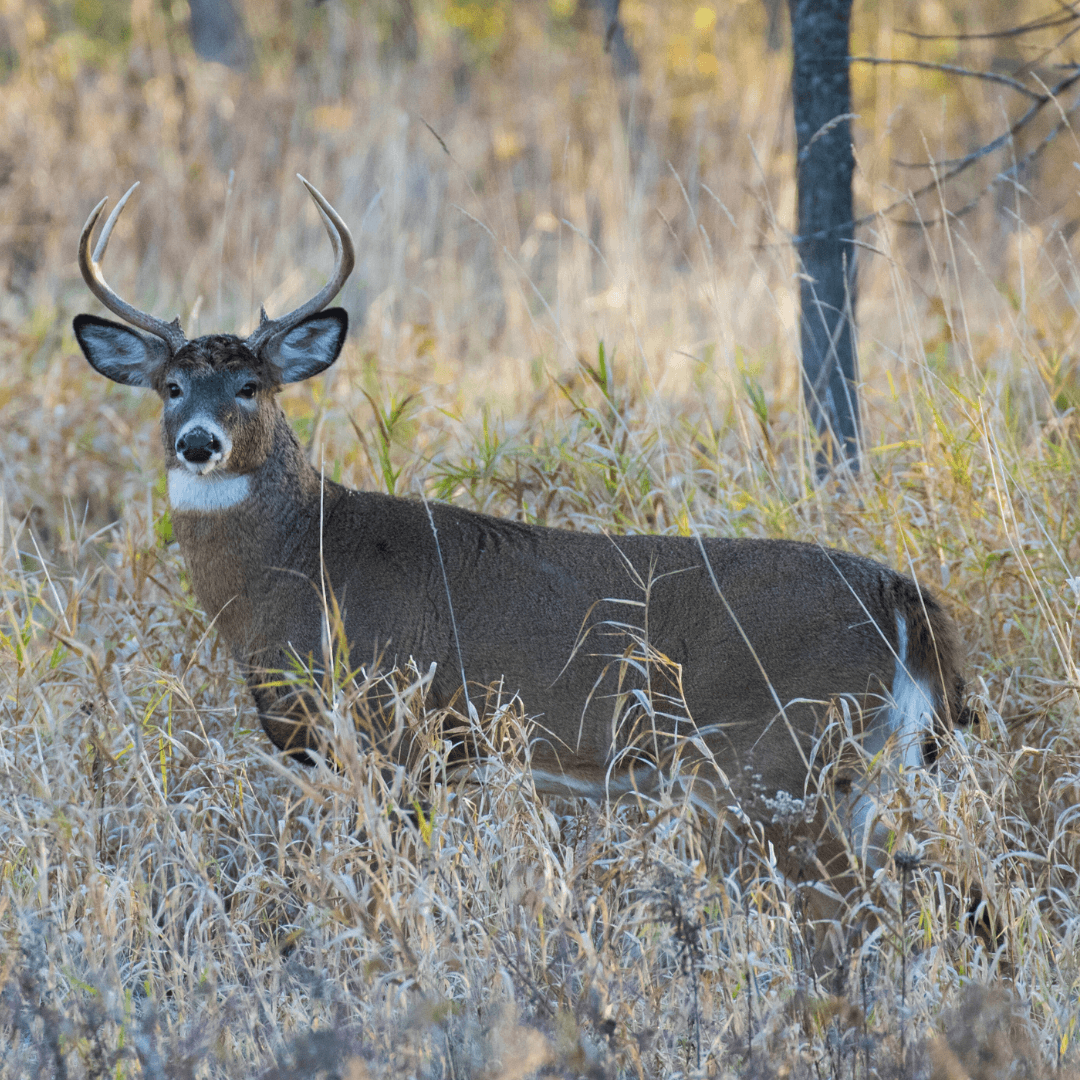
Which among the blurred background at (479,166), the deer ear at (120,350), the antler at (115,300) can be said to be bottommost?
the deer ear at (120,350)

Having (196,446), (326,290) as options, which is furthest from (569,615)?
(326,290)

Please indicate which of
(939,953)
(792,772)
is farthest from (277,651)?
(939,953)

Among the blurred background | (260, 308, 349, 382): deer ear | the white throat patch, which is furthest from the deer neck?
the blurred background

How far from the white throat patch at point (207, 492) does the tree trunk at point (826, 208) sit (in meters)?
2.07

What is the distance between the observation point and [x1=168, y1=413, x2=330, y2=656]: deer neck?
3.60m

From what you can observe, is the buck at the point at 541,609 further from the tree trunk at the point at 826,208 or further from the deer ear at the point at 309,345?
the tree trunk at the point at 826,208

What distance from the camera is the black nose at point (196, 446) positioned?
344 centimetres

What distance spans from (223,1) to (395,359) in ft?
33.0

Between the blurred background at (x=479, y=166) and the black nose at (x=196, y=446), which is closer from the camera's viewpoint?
the black nose at (x=196, y=446)

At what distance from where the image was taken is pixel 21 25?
11133mm

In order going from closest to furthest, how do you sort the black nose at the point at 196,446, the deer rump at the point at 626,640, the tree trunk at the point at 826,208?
the deer rump at the point at 626,640 → the black nose at the point at 196,446 → the tree trunk at the point at 826,208

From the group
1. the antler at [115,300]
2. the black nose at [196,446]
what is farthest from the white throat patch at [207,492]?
the antler at [115,300]

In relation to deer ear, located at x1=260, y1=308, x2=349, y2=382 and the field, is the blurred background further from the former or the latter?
deer ear, located at x1=260, y1=308, x2=349, y2=382

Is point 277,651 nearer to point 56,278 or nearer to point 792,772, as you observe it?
point 792,772
